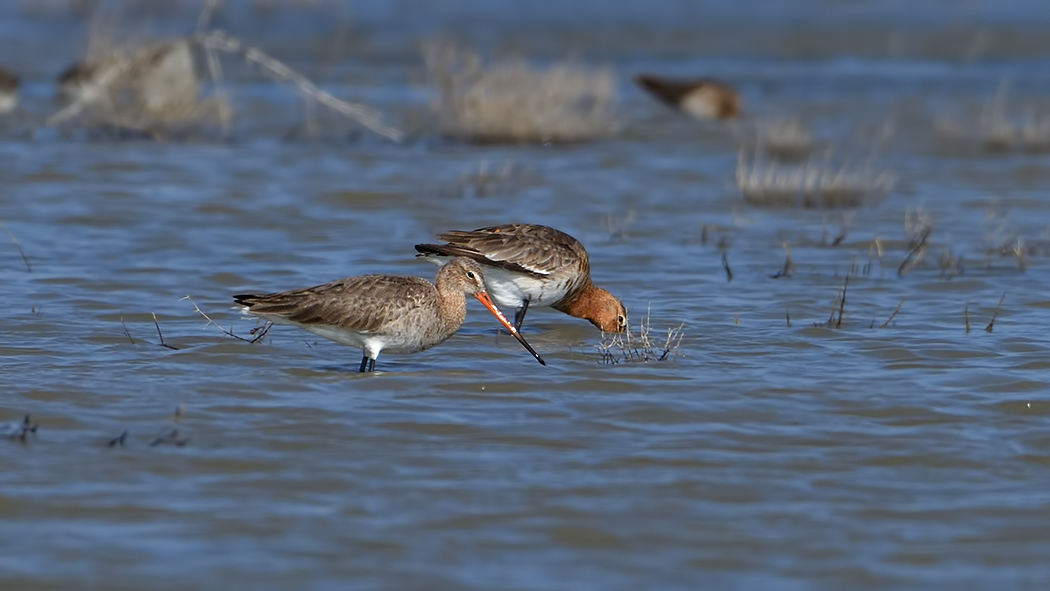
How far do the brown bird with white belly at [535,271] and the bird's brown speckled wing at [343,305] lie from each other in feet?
3.89

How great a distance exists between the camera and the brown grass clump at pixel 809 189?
14586 mm

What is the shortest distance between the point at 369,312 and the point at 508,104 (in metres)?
10.1

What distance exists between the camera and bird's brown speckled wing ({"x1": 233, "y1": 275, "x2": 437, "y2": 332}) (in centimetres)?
803

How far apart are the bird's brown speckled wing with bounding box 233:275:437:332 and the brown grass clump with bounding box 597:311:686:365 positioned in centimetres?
111

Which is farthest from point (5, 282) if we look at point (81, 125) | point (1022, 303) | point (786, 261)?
point (81, 125)

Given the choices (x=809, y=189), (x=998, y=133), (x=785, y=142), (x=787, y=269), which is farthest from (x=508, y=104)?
(x=787, y=269)

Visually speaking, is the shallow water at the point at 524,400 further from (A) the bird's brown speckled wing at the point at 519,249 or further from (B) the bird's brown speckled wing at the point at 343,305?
(A) the bird's brown speckled wing at the point at 519,249

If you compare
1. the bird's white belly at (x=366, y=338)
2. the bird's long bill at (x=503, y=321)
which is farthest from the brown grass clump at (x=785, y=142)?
the bird's white belly at (x=366, y=338)

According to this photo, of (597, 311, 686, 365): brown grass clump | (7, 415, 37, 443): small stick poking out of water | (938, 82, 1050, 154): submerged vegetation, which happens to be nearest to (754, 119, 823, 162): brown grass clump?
(938, 82, 1050, 154): submerged vegetation

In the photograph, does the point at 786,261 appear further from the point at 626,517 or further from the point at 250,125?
the point at 250,125

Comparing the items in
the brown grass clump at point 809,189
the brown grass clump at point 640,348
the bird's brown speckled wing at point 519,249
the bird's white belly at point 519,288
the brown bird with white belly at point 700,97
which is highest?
the brown bird with white belly at point 700,97

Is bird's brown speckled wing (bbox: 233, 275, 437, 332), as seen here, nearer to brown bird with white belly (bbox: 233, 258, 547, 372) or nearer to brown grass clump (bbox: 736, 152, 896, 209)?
brown bird with white belly (bbox: 233, 258, 547, 372)

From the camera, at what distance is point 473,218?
1360 cm

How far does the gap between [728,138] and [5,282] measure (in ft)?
34.7
